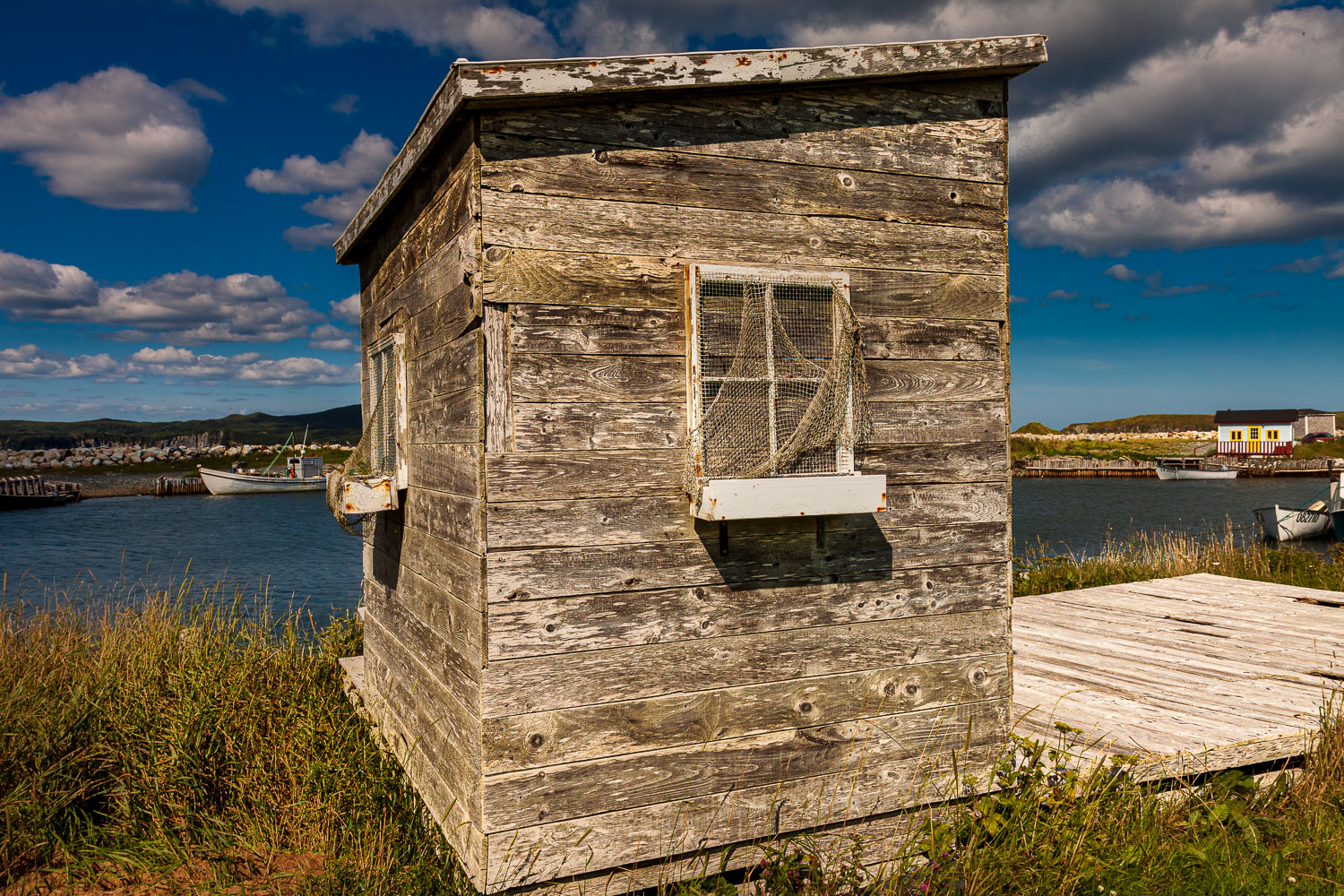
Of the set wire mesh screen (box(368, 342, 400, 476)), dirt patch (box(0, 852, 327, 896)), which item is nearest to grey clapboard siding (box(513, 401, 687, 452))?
wire mesh screen (box(368, 342, 400, 476))

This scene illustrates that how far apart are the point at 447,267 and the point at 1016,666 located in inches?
199

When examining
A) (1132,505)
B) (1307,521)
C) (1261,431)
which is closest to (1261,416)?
(1261,431)

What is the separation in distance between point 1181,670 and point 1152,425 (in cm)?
10867

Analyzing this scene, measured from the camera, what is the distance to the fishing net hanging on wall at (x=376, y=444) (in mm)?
4672

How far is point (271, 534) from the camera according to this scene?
3588cm

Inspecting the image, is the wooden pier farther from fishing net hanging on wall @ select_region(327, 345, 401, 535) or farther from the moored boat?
fishing net hanging on wall @ select_region(327, 345, 401, 535)

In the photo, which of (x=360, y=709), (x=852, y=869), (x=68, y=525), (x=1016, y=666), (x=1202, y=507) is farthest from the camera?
(x=68, y=525)

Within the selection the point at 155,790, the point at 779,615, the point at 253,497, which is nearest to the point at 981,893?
the point at 779,615

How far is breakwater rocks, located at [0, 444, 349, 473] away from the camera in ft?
266

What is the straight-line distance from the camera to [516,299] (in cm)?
318

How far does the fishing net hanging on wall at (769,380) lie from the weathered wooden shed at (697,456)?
0.02 metres

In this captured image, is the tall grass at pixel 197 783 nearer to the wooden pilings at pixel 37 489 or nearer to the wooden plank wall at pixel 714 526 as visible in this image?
the wooden plank wall at pixel 714 526

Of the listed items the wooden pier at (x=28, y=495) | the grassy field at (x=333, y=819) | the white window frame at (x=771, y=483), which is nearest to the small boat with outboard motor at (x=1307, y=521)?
the grassy field at (x=333, y=819)

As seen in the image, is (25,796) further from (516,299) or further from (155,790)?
(516,299)
